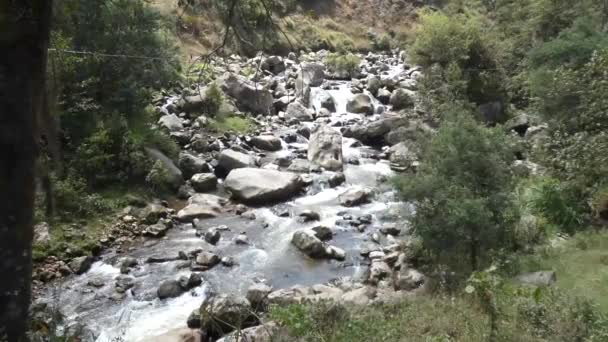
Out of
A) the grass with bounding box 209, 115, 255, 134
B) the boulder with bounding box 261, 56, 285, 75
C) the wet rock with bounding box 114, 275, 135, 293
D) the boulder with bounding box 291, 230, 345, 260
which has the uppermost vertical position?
the boulder with bounding box 261, 56, 285, 75

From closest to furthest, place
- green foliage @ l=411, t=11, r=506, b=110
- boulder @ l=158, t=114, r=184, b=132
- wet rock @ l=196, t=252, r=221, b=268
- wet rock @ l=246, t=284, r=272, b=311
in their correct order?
wet rock @ l=246, t=284, r=272, b=311 → wet rock @ l=196, t=252, r=221, b=268 → boulder @ l=158, t=114, r=184, b=132 → green foliage @ l=411, t=11, r=506, b=110

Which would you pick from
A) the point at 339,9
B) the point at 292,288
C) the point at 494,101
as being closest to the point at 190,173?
the point at 292,288

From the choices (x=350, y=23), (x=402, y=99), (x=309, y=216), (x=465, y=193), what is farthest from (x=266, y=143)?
(x=350, y=23)

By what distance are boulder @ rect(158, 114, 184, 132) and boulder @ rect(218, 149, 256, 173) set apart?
2392mm

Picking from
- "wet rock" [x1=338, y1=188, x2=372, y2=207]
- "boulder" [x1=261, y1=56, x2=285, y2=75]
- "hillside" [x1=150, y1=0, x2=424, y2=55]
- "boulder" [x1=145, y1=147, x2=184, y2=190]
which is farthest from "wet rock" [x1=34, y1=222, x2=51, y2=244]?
"hillside" [x1=150, y1=0, x2=424, y2=55]

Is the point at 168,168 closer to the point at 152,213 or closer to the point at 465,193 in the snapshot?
the point at 152,213

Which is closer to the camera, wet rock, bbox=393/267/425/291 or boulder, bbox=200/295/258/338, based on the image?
boulder, bbox=200/295/258/338

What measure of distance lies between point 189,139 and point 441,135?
34.3 ft

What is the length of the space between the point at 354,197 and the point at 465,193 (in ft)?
20.6

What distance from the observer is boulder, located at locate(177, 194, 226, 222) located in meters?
13.7

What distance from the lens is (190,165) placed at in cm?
1602

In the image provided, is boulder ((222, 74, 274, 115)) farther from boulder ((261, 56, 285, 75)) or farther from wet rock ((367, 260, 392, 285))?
wet rock ((367, 260, 392, 285))

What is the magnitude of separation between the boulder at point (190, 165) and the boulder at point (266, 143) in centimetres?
310

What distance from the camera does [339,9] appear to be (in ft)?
142
